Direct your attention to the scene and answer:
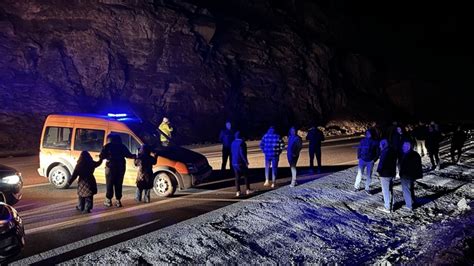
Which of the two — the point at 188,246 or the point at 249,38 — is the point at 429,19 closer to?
the point at 249,38

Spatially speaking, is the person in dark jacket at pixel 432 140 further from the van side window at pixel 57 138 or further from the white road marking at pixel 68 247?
the van side window at pixel 57 138

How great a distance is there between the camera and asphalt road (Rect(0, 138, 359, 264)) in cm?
708

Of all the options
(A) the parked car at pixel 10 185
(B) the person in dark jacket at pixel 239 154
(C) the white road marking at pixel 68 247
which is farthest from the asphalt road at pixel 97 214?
(B) the person in dark jacket at pixel 239 154

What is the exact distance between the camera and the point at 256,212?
356 inches

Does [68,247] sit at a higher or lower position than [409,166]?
lower

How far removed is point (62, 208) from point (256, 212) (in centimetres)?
455

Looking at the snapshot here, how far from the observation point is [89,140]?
11.1 meters

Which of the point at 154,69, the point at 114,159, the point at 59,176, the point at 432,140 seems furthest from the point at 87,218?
the point at 154,69

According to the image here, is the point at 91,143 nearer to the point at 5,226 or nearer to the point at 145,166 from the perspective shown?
the point at 145,166

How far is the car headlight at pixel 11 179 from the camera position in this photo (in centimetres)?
913

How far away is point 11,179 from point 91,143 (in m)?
2.31

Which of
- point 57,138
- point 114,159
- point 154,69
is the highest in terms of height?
point 154,69

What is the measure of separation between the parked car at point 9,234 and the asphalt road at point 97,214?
26.4 inches

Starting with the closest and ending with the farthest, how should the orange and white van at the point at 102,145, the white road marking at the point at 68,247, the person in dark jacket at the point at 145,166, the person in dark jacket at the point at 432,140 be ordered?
the white road marking at the point at 68,247
the person in dark jacket at the point at 145,166
the orange and white van at the point at 102,145
the person in dark jacket at the point at 432,140
